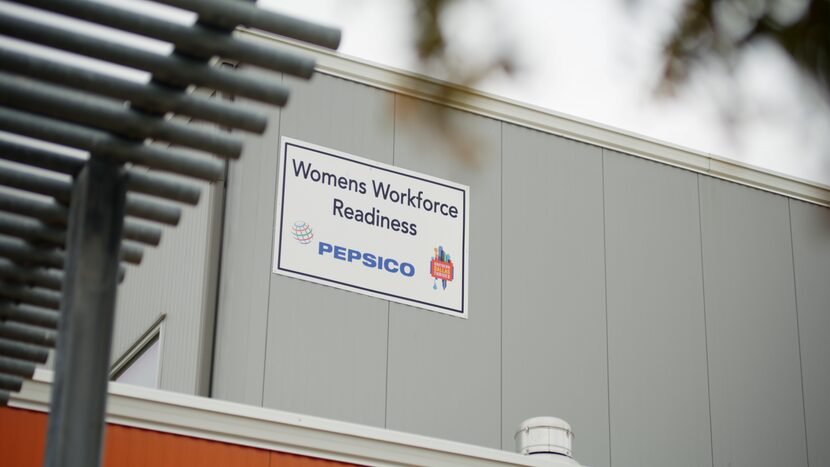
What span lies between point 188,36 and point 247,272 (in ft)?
41.6

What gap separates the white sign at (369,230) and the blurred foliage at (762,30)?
15379 mm

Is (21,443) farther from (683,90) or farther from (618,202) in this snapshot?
(618,202)

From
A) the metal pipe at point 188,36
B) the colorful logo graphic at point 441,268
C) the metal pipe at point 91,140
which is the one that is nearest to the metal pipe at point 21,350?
the metal pipe at point 91,140

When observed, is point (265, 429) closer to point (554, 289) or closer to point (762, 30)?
point (554, 289)

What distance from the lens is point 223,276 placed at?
17.4 metres

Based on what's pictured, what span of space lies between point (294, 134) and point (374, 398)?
3736 millimetres

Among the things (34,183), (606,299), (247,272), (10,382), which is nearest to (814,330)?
(606,299)

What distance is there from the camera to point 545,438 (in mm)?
15023

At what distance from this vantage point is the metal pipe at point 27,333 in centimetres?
656

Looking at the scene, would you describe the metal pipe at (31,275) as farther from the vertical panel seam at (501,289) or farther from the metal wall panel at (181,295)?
the vertical panel seam at (501,289)

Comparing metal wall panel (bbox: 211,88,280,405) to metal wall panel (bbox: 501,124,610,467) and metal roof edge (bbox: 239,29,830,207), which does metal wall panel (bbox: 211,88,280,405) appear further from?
metal wall panel (bbox: 501,124,610,467)

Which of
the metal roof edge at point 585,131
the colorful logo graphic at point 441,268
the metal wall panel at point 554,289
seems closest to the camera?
the metal roof edge at point 585,131

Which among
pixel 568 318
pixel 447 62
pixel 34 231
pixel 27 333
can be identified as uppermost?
pixel 568 318

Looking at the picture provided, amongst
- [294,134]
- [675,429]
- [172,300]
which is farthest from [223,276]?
[675,429]
